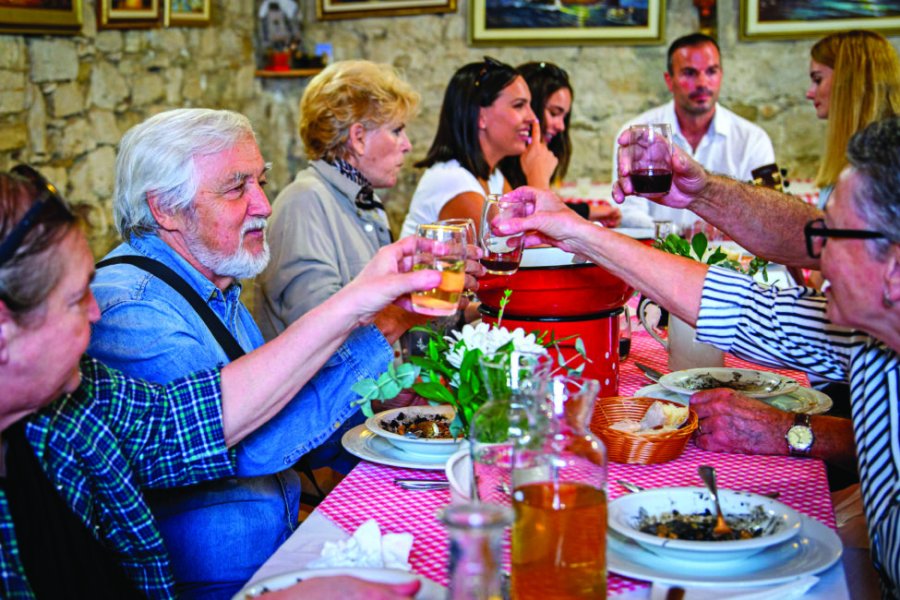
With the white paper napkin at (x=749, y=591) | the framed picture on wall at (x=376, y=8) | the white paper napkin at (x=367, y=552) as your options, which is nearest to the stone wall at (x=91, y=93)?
the framed picture on wall at (x=376, y=8)

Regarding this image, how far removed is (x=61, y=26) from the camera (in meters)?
4.94

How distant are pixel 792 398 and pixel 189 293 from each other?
146 cm

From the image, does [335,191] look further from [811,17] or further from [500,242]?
[811,17]

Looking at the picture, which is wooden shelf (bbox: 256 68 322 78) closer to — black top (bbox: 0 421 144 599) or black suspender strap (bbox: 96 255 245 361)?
black suspender strap (bbox: 96 255 245 361)

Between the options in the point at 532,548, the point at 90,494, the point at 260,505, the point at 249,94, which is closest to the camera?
the point at 532,548

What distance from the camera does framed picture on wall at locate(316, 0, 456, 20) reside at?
23.1ft

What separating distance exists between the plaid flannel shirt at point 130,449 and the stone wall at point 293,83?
11.5ft

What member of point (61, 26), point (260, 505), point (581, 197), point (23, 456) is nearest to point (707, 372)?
point (260, 505)

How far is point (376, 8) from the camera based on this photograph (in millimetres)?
7133

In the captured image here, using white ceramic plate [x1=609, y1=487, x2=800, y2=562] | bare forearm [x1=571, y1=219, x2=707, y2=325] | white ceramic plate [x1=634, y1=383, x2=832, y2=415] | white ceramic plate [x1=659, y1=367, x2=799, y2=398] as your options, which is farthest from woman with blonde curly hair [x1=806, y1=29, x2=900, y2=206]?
white ceramic plate [x1=609, y1=487, x2=800, y2=562]

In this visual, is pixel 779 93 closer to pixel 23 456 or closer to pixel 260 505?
pixel 260 505

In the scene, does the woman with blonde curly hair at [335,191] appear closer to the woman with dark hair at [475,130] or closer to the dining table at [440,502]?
the woman with dark hair at [475,130]

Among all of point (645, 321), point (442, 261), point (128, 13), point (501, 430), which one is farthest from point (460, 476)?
point (128, 13)

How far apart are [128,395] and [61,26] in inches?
150
